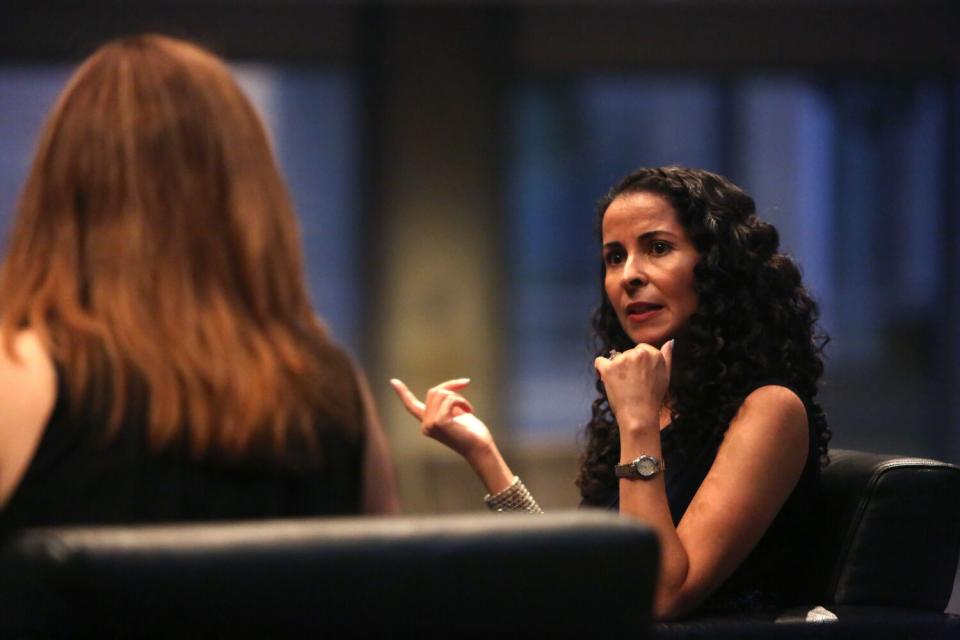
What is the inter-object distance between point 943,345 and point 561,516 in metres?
7.05

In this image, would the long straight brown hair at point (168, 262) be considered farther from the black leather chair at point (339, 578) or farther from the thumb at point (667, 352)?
the thumb at point (667, 352)

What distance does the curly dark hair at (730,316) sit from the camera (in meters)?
1.92

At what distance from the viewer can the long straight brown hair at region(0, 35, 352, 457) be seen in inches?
44.0

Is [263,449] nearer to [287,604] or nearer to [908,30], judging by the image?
[287,604]

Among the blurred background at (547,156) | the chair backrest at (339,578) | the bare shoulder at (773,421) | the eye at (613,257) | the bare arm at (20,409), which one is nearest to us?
the chair backrest at (339,578)

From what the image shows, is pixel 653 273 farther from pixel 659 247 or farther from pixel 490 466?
pixel 490 466

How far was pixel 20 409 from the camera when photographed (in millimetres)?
1083

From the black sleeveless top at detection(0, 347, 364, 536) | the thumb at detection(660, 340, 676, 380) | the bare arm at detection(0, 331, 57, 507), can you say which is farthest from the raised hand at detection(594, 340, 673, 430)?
the bare arm at detection(0, 331, 57, 507)

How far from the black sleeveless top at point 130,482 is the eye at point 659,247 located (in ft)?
3.22

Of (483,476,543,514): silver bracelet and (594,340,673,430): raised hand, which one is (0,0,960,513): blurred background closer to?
(483,476,543,514): silver bracelet

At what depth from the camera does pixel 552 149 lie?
288 inches

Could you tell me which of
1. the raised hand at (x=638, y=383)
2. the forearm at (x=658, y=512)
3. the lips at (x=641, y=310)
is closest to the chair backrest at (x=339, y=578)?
the forearm at (x=658, y=512)

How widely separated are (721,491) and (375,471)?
0.73 meters

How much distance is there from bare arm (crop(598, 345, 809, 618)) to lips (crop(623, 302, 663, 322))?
0.60 feet
